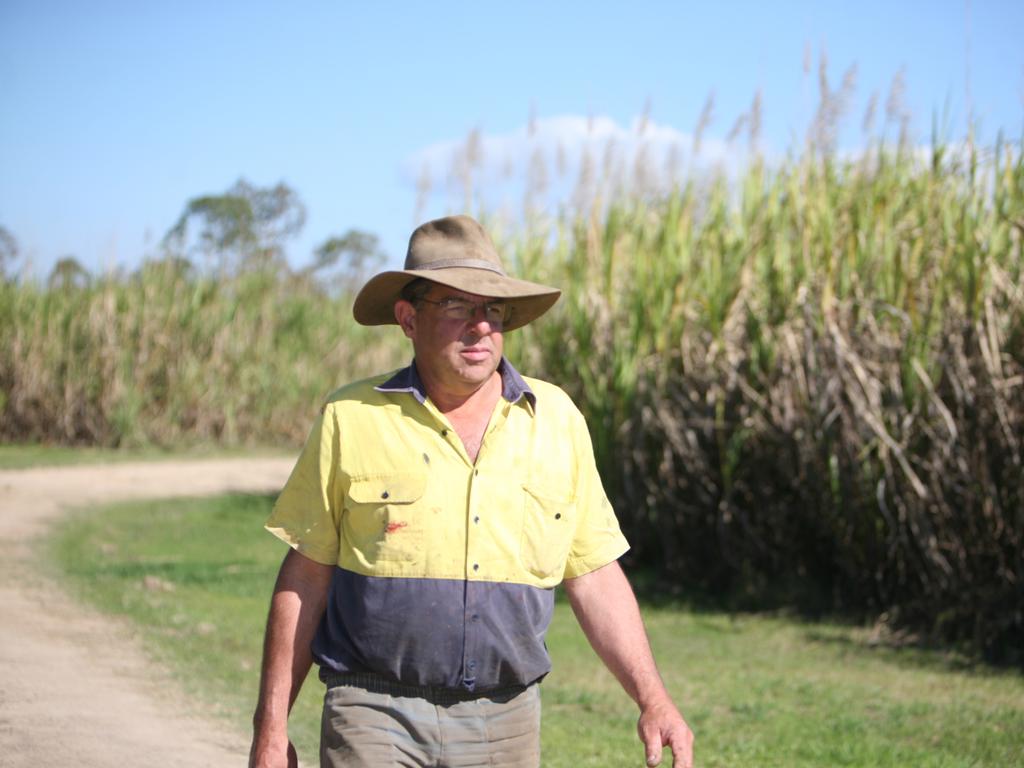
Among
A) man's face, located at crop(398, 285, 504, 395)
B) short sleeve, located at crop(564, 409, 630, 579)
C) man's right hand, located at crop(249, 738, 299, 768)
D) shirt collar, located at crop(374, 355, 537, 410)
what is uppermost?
man's face, located at crop(398, 285, 504, 395)

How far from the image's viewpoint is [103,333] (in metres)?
17.3

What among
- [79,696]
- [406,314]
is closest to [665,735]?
[406,314]

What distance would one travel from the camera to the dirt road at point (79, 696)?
16.4ft

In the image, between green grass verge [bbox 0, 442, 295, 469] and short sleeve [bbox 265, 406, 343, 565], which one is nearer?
short sleeve [bbox 265, 406, 343, 565]

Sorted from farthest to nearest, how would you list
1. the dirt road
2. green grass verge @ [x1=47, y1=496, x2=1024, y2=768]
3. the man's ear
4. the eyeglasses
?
1. green grass verge @ [x1=47, y1=496, x2=1024, y2=768]
2. the dirt road
3. the man's ear
4. the eyeglasses

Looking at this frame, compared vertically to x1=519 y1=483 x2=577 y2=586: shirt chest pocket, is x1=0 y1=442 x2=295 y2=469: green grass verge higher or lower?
lower

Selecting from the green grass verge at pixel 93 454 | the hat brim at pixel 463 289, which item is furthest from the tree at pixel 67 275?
the hat brim at pixel 463 289

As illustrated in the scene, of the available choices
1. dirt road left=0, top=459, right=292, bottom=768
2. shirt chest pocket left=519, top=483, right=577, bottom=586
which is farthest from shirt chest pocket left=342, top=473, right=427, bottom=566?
dirt road left=0, top=459, right=292, bottom=768

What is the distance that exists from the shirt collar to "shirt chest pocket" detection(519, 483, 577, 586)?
235mm

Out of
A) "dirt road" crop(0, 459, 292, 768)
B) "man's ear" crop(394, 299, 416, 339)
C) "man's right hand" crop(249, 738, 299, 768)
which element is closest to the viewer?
"man's right hand" crop(249, 738, 299, 768)

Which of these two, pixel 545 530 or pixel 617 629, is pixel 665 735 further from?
pixel 545 530

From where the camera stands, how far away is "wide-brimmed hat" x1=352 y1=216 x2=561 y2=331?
3.20m

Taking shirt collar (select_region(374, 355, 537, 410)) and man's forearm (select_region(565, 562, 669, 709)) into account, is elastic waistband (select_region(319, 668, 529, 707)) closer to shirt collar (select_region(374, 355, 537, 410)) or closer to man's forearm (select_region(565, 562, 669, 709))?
man's forearm (select_region(565, 562, 669, 709))

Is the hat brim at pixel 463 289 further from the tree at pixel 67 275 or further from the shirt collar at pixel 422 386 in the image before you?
the tree at pixel 67 275
